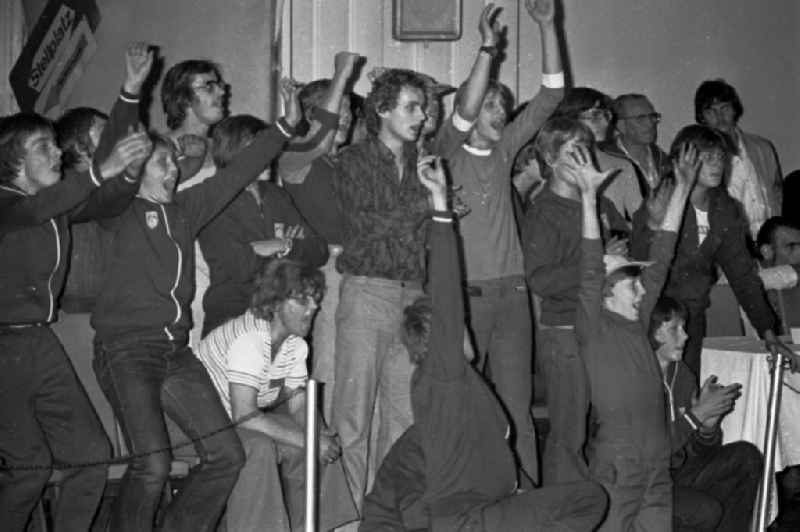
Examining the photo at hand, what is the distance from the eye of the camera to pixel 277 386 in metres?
5.66

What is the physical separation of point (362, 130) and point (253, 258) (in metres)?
1.08

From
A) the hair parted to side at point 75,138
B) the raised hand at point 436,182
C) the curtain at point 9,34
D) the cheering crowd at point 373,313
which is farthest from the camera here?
the curtain at point 9,34

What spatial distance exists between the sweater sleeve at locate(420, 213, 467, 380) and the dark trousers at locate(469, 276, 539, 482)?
3.83ft

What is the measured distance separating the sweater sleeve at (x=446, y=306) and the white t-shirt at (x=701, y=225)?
2.20 meters

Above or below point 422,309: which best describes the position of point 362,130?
above

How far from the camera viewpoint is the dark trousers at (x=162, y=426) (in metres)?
5.11

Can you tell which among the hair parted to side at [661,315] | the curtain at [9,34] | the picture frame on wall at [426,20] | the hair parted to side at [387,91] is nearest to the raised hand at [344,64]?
the hair parted to side at [387,91]

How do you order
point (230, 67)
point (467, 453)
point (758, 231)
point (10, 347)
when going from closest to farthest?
point (467, 453) < point (10, 347) < point (758, 231) < point (230, 67)

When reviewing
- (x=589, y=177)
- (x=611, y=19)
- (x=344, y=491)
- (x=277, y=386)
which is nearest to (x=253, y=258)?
(x=277, y=386)

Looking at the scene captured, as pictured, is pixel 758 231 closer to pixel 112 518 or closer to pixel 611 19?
pixel 611 19

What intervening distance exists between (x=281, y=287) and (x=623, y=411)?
56.7 inches

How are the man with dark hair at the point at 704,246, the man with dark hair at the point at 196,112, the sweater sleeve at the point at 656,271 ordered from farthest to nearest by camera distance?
the man with dark hair at the point at 704,246
the man with dark hair at the point at 196,112
the sweater sleeve at the point at 656,271

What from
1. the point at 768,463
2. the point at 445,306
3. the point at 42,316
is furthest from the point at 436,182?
the point at 768,463

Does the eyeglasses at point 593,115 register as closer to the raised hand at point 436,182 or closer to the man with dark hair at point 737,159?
the man with dark hair at point 737,159
